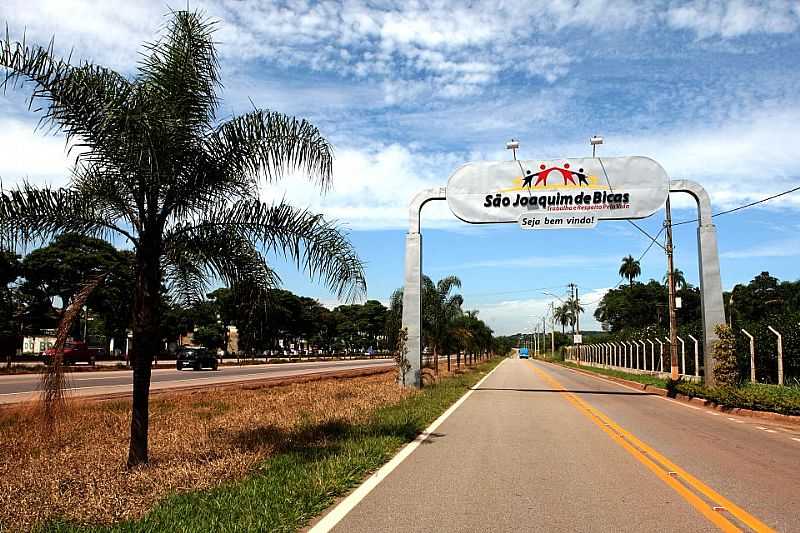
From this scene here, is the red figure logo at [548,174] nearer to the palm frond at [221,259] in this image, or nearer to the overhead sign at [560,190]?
the overhead sign at [560,190]

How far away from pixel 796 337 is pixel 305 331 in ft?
230

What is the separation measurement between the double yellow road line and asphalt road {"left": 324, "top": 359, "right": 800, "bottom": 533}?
0.7 inches

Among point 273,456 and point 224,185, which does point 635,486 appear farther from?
point 224,185

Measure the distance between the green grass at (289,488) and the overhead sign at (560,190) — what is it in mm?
12175

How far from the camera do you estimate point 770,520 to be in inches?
238

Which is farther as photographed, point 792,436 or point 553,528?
point 792,436

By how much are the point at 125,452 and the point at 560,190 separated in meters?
16.6

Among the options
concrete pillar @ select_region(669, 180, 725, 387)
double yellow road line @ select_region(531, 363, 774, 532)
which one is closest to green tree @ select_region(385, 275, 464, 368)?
concrete pillar @ select_region(669, 180, 725, 387)

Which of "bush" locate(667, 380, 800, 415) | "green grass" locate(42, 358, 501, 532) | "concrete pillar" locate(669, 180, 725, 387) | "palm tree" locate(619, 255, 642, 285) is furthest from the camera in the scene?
"palm tree" locate(619, 255, 642, 285)

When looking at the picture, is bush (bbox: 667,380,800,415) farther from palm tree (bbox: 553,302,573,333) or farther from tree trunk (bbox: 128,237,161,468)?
palm tree (bbox: 553,302,573,333)

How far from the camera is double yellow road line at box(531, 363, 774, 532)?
602 cm

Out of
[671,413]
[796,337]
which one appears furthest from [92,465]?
[796,337]

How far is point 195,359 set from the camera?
42.3 meters

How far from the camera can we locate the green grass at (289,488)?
18.3 feet
